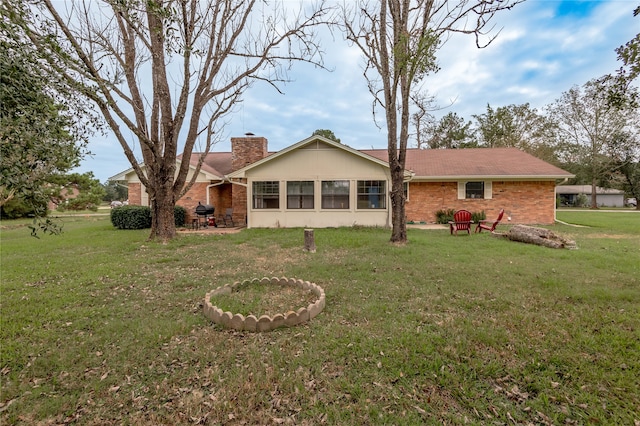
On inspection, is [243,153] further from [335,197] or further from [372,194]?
[372,194]

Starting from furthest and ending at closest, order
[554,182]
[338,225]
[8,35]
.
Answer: [554,182]
[338,225]
[8,35]

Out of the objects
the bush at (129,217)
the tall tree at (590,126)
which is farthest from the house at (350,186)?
the tall tree at (590,126)

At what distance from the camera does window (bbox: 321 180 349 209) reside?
12.8 metres

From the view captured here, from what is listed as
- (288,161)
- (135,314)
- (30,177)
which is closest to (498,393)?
(30,177)

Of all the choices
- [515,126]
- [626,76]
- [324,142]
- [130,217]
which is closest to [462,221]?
[324,142]

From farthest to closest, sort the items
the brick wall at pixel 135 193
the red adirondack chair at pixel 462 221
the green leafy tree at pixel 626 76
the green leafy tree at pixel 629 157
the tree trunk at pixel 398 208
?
the green leafy tree at pixel 629 157, the brick wall at pixel 135 193, the red adirondack chair at pixel 462 221, the tree trunk at pixel 398 208, the green leafy tree at pixel 626 76

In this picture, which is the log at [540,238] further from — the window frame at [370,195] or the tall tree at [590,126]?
the tall tree at [590,126]

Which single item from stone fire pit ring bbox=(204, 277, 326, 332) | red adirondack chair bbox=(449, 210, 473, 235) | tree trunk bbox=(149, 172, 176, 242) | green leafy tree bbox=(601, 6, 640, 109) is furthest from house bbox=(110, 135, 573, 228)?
stone fire pit ring bbox=(204, 277, 326, 332)

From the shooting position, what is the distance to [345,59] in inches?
417

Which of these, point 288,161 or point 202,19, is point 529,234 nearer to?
point 288,161

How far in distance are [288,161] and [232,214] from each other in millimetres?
4618

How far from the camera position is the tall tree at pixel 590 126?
89.5 ft

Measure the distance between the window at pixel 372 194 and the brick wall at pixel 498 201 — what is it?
8.59ft

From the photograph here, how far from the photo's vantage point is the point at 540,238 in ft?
28.0
